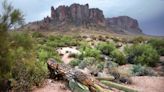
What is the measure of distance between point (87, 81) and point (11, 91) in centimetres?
342

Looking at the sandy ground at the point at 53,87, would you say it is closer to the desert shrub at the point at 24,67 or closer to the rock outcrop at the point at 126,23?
the desert shrub at the point at 24,67

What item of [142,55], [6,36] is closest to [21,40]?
[6,36]

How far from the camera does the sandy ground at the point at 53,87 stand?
1525 cm

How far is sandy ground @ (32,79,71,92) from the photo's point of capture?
50.0ft

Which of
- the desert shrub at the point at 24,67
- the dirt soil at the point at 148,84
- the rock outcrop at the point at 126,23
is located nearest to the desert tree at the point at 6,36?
the desert shrub at the point at 24,67

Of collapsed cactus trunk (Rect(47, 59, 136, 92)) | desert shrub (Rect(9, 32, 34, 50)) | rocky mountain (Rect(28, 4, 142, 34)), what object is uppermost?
rocky mountain (Rect(28, 4, 142, 34))

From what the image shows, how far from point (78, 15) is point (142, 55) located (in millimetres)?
107425

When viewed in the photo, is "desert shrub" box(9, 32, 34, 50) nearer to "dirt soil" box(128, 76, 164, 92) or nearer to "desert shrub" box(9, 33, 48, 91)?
"desert shrub" box(9, 33, 48, 91)

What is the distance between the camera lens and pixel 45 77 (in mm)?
16297

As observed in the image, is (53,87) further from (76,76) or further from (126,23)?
(126,23)

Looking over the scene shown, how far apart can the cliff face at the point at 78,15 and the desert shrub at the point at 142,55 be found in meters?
95.4

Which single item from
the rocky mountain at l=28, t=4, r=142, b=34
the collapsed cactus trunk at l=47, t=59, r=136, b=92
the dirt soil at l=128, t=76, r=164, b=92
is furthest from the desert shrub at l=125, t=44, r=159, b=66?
the rocky mountain at l=28, t=4, r=142, b=34

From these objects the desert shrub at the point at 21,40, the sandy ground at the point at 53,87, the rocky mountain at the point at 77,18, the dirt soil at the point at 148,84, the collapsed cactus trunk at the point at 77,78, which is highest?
the rocky mountain at the point at 77,18

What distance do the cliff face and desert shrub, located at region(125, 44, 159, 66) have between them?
95386 millimetres
